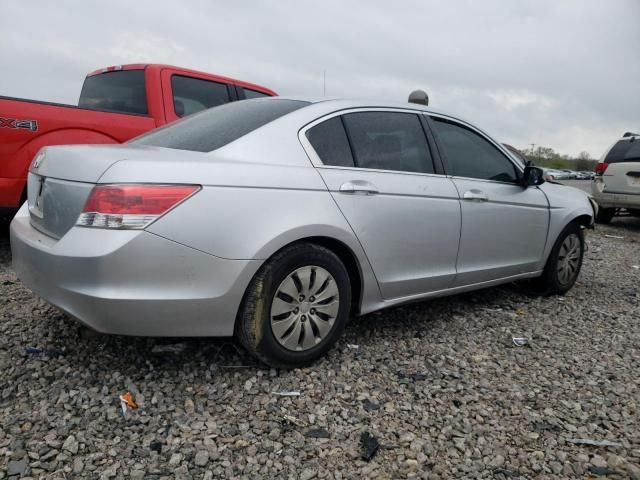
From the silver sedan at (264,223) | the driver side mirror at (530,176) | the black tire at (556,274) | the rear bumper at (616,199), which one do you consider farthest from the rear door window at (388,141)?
the rear bumper at (616,199)

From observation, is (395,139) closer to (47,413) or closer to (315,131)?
(315,131)

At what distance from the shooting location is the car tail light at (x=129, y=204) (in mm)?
2205

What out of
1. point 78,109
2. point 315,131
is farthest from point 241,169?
point 78,109

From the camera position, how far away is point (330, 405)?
2523 millimetres

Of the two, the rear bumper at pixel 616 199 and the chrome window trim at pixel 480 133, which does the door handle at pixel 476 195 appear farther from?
the rear bumper at pixel 616 199

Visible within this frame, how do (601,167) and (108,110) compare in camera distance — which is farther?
(601,167)

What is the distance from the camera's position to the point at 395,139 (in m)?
3.30

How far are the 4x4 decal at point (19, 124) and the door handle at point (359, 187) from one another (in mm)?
2887

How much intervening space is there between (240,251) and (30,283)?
1.10 meters

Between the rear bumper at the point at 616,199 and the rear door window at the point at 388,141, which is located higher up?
the rear door window at the point at 388,141

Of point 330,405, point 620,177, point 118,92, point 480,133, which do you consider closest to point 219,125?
point 330,405

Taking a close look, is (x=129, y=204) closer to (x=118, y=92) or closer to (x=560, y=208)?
(x=560, y=208)

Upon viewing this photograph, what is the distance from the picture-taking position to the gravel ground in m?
2.10

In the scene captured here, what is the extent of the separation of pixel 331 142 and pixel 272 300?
3.19ft
